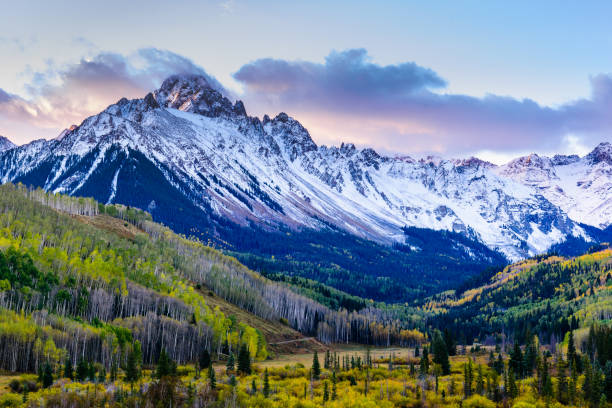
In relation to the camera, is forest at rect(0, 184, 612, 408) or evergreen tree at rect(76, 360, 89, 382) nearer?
forest at rect(0, 184, 612, 408)

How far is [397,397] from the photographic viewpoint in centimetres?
8206

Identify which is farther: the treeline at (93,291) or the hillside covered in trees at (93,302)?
the treeline at (93,291)

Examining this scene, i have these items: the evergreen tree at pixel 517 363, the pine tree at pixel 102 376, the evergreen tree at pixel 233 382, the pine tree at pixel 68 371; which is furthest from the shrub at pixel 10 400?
the evergreen tree at pixel 517 363

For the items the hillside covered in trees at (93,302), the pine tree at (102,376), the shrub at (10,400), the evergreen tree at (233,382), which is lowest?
the shrub at (10,400)

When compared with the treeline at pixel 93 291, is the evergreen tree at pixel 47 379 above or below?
below

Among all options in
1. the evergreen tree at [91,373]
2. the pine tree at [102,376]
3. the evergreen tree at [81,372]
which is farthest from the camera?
the evergreen tree at [91,373]

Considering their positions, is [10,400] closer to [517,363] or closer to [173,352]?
[173,352]

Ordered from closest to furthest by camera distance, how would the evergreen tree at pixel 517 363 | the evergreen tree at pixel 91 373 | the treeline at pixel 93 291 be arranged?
the evergreen tree at pixel 91 373 < the evergreen tree at pixel 517 363 < the treeline at pixel 93 291

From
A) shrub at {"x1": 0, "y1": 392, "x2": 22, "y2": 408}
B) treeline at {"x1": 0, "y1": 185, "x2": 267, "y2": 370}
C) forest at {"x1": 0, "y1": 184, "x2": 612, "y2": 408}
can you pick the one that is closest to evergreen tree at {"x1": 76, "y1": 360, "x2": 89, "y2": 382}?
forest at {"x1": 0, "y1": 184, "x2": 612, "y2": 408}

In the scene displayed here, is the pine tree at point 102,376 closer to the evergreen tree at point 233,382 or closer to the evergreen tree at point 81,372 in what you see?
the evergreen tree at point 81,372

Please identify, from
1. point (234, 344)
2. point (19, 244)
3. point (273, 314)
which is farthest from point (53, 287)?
point (273, 314)

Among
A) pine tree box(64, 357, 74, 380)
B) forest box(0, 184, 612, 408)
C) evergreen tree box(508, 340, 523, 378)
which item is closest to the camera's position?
forest box(0, 184, 612, 408)

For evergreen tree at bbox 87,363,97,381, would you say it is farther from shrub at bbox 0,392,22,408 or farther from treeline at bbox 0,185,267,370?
shrub at bbox 0,392,22,408

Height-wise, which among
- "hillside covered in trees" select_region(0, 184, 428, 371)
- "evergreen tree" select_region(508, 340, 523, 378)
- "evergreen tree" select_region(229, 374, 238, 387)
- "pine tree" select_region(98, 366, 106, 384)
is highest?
"hillside covered in trees" select_region(0, 184, 428, 371)
